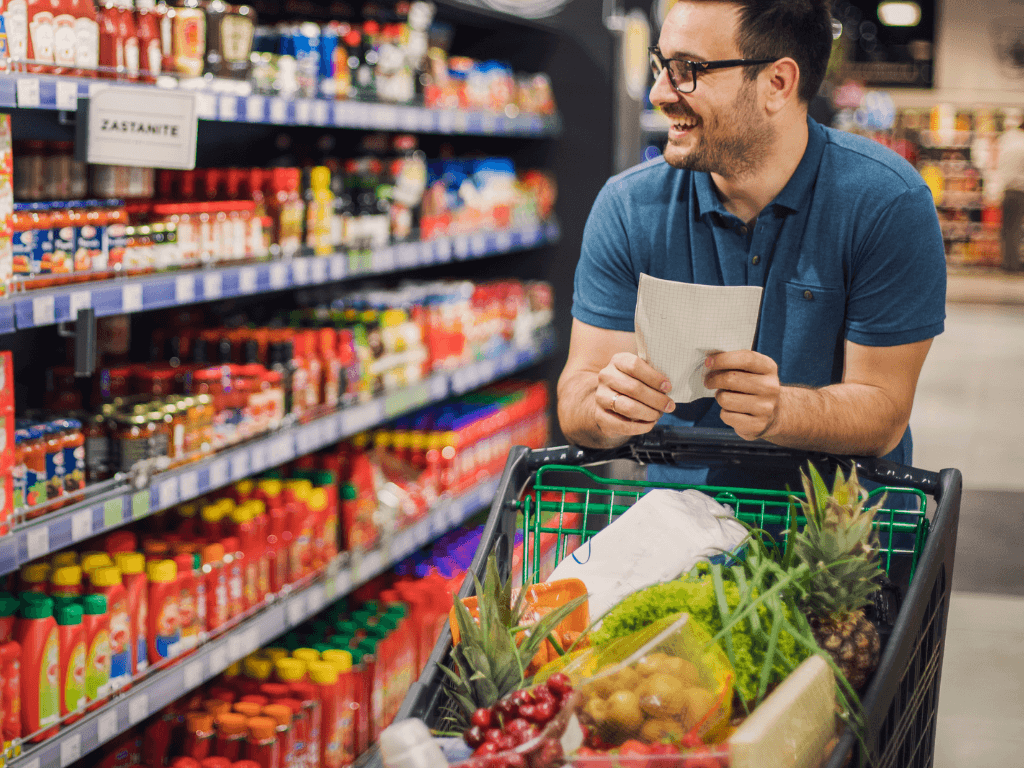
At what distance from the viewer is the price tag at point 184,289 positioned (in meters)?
2.48

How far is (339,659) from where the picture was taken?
2977 millimetres

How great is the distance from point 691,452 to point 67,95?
→ 1405 millimetres

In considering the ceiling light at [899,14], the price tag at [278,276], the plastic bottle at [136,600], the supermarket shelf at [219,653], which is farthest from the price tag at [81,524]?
the ceiling light at [899,14]

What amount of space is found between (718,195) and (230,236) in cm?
144

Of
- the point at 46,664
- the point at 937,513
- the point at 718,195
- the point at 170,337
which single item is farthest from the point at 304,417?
the point at 937,513

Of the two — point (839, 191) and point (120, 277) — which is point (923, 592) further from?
point (120, 277)

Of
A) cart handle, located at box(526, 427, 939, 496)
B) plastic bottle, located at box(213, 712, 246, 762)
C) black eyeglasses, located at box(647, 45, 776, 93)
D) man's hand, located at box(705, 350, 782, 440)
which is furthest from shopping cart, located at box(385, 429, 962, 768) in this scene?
plastic bottle, located at box(213, 712, 246, 762)

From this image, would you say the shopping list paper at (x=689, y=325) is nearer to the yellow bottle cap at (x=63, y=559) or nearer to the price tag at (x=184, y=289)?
the price tag at (x=184, y=289)

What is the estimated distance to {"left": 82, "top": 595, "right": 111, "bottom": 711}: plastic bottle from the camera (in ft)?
7.26

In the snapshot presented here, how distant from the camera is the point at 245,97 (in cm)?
269

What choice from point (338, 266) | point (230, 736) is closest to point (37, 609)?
point (230, 736)

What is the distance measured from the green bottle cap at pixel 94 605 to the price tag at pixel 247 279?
0.87m

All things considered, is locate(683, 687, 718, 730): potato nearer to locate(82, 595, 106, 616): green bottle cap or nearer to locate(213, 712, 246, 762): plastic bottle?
locate(82, 595, 106, 616): green bottle cap

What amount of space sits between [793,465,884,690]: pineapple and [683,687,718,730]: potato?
191 mm
